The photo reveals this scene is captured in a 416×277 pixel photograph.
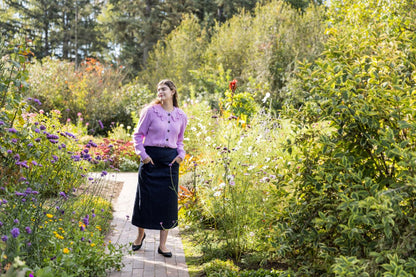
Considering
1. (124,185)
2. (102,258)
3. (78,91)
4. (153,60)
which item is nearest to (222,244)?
(102,258)

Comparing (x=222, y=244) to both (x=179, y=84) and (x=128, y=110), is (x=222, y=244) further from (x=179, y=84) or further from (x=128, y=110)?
(x=179, y=84)

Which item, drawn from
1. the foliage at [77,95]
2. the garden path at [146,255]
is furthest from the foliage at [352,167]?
the foliage at [77,95]

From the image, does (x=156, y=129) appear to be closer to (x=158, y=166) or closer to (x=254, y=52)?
(x=158, y=166)

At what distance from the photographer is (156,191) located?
4.53 m

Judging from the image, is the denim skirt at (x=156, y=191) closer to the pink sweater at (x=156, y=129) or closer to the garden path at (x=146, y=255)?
the pink sweater at (x=156, y=129)

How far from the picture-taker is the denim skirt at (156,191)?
14.8 feet

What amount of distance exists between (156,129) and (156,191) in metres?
0.69

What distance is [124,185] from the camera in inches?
339

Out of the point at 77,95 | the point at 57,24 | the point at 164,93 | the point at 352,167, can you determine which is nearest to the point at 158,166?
the point at 164,93

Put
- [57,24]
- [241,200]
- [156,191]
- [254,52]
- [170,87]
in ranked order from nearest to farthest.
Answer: [241,200]
[156,191]
[170,87]
[254,52]
[57,24]

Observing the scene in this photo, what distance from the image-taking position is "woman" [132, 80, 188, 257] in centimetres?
449

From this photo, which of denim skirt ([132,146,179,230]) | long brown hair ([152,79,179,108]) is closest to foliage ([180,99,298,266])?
denim skirt ([132,146,179,230])

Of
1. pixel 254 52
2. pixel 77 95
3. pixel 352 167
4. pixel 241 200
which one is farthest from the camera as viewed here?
pixel 254 52

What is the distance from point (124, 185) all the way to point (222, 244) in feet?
14.6
